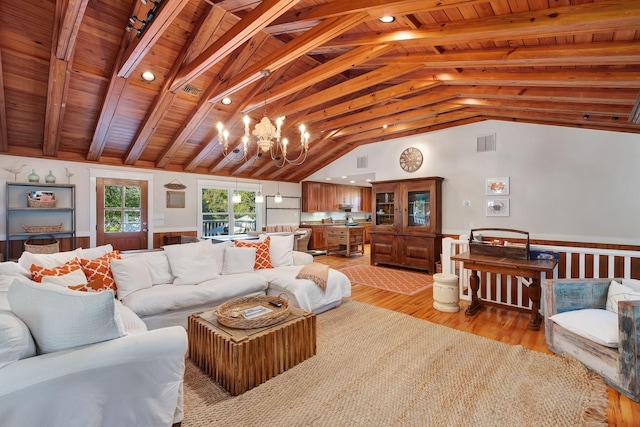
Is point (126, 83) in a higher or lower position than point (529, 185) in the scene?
higher

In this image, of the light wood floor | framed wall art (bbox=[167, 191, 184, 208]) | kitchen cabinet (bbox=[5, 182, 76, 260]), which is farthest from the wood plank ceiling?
the light wood floor

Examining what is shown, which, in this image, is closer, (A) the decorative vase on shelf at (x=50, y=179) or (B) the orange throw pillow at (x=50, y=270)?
(B) the orange throw pillow at (x=50, y=270)

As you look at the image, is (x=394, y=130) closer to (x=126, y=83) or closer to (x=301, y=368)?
(x=126, y=83)

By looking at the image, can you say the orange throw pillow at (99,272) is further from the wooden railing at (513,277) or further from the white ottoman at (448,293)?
the wooden railing at (513,277)

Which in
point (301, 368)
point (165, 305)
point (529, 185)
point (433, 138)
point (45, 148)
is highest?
point (433, 138)

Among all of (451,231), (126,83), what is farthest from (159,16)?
Answer: (451,231)

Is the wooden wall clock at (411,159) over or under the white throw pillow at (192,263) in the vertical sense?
over

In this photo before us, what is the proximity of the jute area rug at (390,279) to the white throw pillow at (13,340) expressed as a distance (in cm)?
417

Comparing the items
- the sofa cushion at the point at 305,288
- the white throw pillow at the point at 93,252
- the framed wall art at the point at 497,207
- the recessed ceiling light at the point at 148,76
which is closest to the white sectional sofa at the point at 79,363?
the white throw pillow at the point at 93,252

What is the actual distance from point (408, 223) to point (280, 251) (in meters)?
3.15

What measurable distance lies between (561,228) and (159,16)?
621 cm

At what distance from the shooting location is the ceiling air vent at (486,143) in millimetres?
5344

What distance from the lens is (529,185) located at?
498 centimetres

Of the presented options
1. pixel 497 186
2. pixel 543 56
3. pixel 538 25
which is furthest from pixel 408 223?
pixel 538 25
